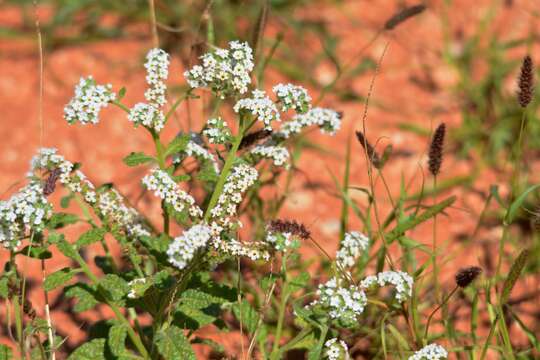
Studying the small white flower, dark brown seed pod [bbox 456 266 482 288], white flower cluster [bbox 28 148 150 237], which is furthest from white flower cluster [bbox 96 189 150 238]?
dark brown seed pod [bbox 456 266 482 288]

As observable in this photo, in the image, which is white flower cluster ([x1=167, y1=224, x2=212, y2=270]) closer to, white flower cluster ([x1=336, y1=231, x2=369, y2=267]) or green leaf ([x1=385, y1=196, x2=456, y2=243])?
white flower cluster ([x1=336, y1=231, x2=369, y2=267])

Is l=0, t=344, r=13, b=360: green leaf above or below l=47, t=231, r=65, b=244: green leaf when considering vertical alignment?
below

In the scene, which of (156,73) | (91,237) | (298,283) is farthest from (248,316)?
(156,73)

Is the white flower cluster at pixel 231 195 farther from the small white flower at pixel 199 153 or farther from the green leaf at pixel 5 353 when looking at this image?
the green leaf at pixel 5 353

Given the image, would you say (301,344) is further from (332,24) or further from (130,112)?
(332,24)

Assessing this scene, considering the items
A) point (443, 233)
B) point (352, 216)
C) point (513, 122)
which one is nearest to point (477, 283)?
point (443, 233)

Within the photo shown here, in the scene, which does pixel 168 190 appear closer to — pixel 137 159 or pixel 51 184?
pixel 137 159
